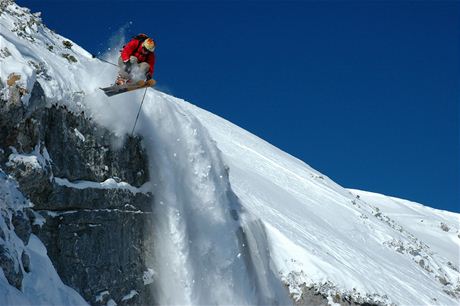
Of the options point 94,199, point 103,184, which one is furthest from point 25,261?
point 103,184

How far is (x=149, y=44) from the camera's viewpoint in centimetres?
1373

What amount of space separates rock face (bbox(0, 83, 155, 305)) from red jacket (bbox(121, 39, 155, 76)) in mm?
1733

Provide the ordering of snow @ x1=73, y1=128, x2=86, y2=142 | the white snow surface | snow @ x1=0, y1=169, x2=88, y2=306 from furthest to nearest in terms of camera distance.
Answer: the white snow surface < snow @ x1=73, y1=128, x2=86, y2=142 < snow @ x1=0, y1=169, x2=88, y2=306

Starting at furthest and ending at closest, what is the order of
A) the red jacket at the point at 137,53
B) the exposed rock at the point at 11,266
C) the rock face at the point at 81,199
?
1. the red jacket at the point at 137,53
2. the rock face at the point at 81,199
3. the exposed rock at the point at 11,266

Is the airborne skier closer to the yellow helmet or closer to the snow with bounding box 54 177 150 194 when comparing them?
the yellow helmet

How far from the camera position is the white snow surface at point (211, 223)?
12834 mm

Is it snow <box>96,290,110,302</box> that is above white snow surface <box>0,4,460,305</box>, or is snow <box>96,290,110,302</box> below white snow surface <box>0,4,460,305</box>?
below

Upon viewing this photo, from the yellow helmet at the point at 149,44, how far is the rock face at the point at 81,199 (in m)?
1.99

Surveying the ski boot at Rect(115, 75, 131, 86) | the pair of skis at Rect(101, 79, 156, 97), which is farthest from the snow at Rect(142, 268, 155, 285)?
the ski boot at Rect(115, 75, 131, 86)

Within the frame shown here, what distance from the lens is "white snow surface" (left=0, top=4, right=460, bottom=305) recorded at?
42.1ft

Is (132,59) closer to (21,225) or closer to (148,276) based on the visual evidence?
(148,276)

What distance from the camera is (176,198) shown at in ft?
46.5

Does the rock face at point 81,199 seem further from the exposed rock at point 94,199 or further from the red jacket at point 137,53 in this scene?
the red jacket at point 137,53

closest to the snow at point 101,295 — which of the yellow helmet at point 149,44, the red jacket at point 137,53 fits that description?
the red jacket at point 137,53
